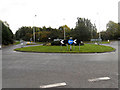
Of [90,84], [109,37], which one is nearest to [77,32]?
[109,37]

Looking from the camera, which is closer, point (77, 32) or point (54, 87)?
point (54, 87)

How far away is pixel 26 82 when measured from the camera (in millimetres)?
3857

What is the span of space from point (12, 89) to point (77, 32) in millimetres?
55713

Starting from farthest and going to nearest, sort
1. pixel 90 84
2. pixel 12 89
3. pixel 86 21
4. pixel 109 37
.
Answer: pixel 86 21 < pixel 109 37 < pixel 90 84 < pixel 12 89

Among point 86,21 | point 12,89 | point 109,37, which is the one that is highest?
point 86,21

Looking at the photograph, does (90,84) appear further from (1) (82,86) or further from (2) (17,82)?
(2) (17,82)

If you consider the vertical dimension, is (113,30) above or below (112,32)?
above

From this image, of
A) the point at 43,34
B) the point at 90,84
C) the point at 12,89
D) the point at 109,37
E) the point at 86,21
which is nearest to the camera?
the point at 12,89

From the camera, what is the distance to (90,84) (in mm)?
3645

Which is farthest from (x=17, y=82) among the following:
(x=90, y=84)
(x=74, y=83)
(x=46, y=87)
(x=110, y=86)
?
(x=110, y=86)

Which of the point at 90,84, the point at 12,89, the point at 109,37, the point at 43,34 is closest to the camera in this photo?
the point at 12,89

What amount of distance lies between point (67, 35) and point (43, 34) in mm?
13366

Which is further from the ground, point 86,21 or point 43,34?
point 86,21

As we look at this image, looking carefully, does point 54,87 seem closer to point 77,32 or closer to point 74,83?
point 74,83
